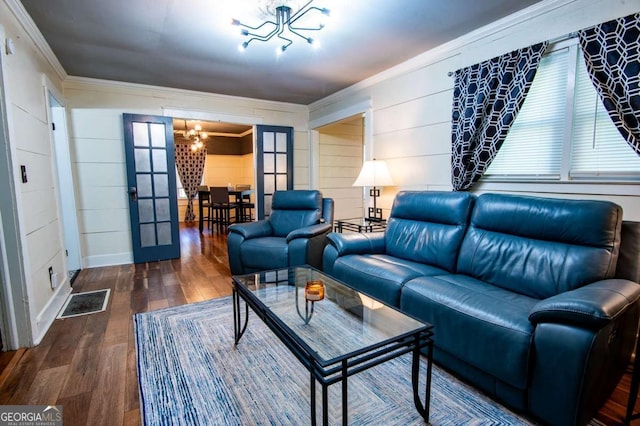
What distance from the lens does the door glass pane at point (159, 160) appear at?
13.9 feet

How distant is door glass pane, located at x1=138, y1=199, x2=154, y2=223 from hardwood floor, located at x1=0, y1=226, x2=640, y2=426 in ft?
3.29

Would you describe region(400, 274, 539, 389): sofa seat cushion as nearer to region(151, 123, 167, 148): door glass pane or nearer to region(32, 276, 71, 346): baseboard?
region(32, 276, 71, 346): baseboard

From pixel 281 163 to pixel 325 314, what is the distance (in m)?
3.72

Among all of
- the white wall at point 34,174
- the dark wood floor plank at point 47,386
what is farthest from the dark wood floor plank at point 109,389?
the white wall at point 34,174

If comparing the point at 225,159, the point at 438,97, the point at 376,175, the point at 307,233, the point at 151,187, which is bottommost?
the point at 307,233

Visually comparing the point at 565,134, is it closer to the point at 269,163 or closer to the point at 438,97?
the point at 438,97

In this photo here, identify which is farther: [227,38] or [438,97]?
[438,97]

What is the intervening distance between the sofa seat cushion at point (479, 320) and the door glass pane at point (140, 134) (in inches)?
152

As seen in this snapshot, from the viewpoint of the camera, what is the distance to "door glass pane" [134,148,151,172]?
13.5 feet

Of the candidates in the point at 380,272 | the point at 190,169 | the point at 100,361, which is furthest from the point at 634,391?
the point at 190,169

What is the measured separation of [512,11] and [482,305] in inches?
86.6

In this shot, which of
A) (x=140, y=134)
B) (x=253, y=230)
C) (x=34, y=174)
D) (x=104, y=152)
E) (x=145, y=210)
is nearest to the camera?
(x=34, y=174)

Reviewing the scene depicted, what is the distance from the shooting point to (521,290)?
6.24 ft

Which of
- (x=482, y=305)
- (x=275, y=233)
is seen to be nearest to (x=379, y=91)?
(x=275, y=233)
